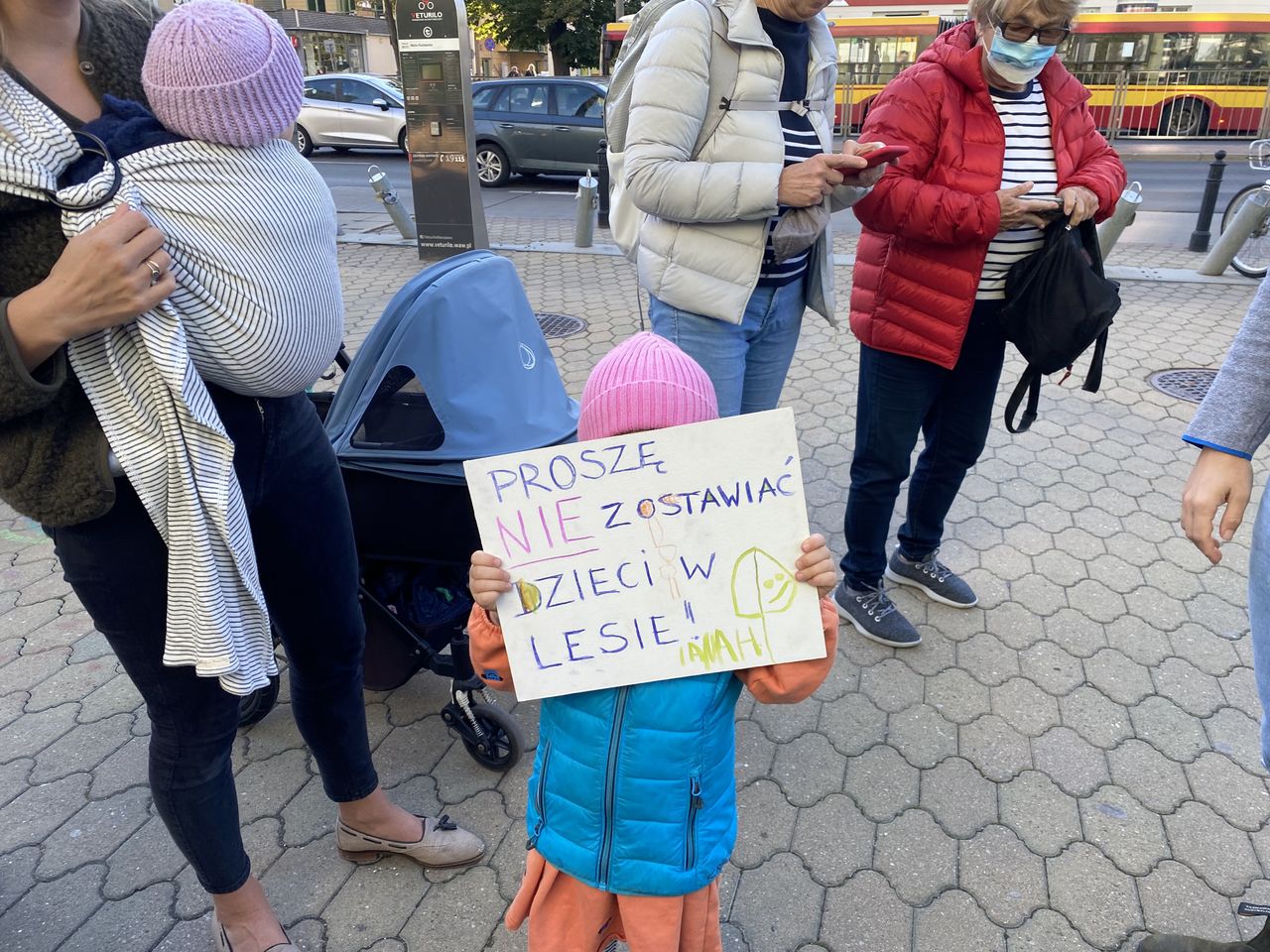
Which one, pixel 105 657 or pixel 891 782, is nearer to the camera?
pixel 891 782

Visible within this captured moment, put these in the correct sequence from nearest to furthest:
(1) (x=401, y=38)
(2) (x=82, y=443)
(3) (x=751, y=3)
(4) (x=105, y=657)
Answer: (2) (x=82, y=443)
(3) (x=751, y=3)
(4) (x=105, y=657)
(1) (x=401, y=38)

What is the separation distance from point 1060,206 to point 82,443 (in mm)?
2368

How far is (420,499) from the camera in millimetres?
2219

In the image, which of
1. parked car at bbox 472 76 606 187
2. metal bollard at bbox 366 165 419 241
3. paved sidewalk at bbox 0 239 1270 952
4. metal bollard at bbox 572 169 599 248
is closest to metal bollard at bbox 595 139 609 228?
metal bollard at bbox 572 169 599 248

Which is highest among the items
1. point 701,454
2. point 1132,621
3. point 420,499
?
point 701,454

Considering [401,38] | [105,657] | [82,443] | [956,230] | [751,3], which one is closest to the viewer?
[82,443]

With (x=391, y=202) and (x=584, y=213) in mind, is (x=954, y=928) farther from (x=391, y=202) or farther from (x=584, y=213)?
(x=391, y=202)

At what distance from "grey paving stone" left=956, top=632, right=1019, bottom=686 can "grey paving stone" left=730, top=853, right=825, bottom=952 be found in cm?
103

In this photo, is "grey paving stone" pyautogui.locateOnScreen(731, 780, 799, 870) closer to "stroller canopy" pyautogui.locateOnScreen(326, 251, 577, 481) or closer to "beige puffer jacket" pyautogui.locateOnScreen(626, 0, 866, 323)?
"stroller canopy" pyautogui.locateOnScreen(326, 251, 577, 481)

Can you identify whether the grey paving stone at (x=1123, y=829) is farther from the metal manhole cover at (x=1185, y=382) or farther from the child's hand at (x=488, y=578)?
the metal manhole cover at (x=1185, y=382)

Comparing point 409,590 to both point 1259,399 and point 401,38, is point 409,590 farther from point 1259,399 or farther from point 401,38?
point 401,38

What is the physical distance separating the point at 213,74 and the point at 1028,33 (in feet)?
6.59

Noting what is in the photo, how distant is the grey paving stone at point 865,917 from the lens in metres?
1.97

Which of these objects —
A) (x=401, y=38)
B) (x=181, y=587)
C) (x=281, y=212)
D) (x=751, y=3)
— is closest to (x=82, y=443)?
(x=181, y=587)
